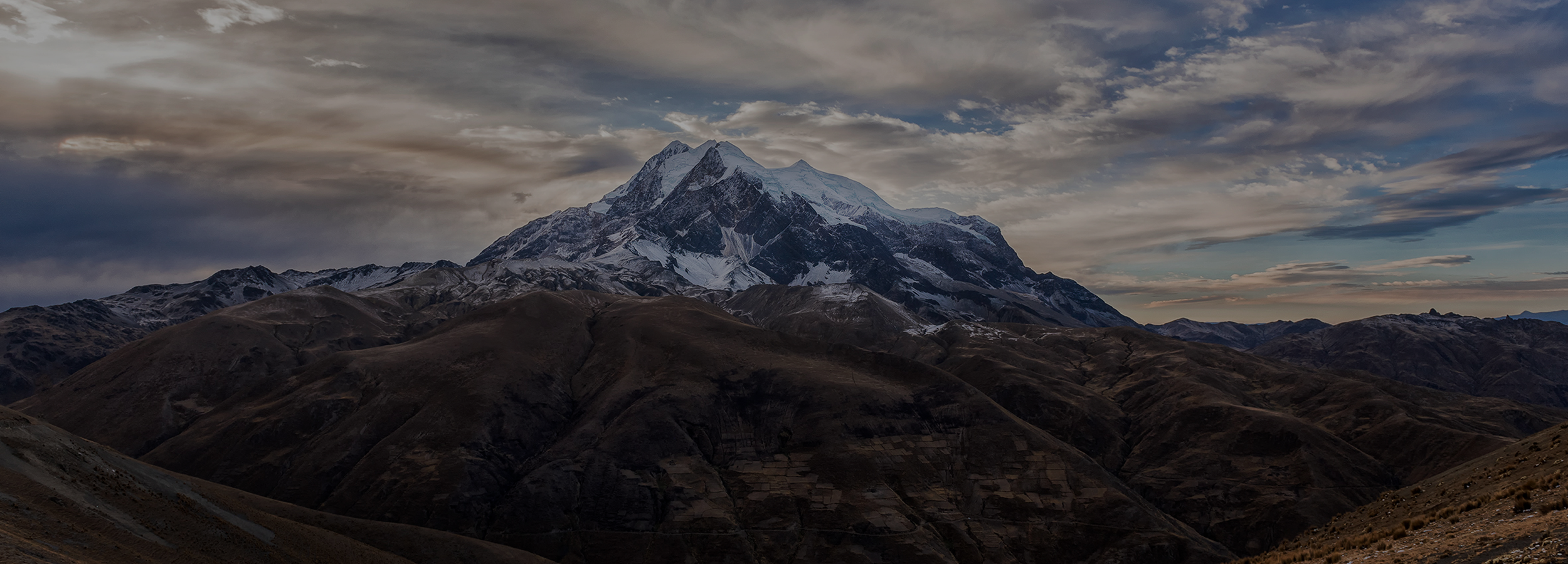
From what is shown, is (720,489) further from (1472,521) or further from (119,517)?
(1472,521)

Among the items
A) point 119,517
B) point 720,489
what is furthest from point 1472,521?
point 720,489

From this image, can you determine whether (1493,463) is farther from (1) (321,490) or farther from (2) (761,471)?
(1) (321,490)

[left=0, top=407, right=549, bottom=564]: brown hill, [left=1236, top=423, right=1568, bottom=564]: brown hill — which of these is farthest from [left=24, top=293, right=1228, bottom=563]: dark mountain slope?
[left=1236, top=423, right=1568, bottom=564]: brown hill

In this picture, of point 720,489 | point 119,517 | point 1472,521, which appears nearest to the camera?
point 1472,521

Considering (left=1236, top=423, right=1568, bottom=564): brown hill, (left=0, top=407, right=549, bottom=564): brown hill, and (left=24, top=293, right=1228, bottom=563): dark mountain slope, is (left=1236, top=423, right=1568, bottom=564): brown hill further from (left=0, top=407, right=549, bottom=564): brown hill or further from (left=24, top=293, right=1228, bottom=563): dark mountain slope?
(left=24, top=293, right=1228, bottom=563): dark mountain slope

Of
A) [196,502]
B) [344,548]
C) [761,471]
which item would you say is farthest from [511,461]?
[196,502]

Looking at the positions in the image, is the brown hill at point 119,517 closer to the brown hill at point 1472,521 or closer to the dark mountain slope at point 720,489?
the dark mountain slope at point 720,489

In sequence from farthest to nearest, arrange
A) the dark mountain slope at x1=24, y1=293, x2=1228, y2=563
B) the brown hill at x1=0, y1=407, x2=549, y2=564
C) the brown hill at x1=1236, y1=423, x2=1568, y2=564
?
the dark mountain slope at x1=24, y1=293, x2=1228, y2=563 → the brown hill at x1=0, y1=407, x2=549, y2=564 → the brown hill at x1=1236, y1=423, x2=1568, y2=564
